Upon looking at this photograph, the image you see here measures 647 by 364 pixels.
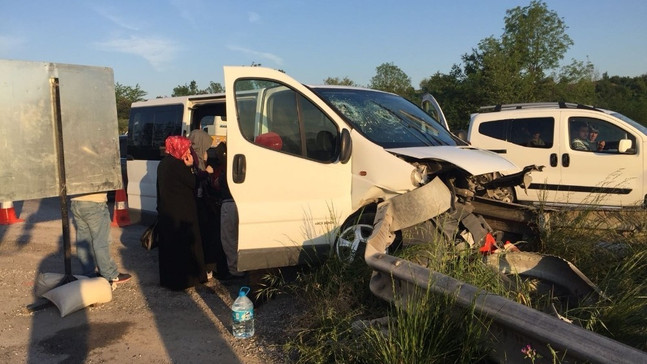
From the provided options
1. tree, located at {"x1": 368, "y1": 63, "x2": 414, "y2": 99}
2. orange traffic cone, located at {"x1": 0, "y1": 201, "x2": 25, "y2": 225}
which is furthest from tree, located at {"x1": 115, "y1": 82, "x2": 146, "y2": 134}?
orange traffic cone, located at {"x1": 0, "y1": 201, "x2": 25, "y2": 225}

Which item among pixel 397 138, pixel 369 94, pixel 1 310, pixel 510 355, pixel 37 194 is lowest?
pixel 1 310

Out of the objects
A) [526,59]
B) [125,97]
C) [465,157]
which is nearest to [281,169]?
[465,157]

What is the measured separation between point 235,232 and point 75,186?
5.71 feet

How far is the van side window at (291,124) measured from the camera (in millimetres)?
4898

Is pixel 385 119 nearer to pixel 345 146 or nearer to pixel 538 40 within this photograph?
pixel 345 146

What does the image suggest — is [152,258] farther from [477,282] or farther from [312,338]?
[477,282]

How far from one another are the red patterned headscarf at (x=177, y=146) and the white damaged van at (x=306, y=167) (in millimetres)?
987

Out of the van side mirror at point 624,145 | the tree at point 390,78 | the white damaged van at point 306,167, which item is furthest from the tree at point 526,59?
the white damaged van at point 306,167

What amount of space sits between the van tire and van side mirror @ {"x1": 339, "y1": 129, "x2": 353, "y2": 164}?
553 millimetres

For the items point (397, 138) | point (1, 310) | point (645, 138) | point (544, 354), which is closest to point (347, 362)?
point (544, 354)

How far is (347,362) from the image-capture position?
332 centimetres

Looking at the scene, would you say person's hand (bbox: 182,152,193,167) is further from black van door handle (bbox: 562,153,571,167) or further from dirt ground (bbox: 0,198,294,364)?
black van door handle (bbox: 562,153,571,167)

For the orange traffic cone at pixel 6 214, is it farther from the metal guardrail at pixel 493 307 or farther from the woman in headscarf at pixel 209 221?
the metal guardrail at pixel 493 307

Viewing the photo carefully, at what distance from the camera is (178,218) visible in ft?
17.9
